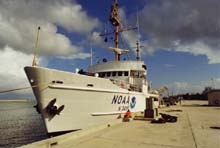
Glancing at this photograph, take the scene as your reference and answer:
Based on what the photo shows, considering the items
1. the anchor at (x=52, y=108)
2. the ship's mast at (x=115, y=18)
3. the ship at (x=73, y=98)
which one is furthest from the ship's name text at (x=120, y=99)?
the ship's mast at (x=115, y=18)

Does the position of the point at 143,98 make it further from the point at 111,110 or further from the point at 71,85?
the point at 71,85

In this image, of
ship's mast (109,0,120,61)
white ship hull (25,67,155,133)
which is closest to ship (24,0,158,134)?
white ship hull (25,67,155,133)

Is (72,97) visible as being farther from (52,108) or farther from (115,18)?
(115,18)

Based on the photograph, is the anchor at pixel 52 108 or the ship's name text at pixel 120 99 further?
the ship's name text at pixel 120 99

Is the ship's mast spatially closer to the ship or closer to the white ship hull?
the ship

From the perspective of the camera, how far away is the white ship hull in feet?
26.5

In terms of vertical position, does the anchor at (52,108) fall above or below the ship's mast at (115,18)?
below

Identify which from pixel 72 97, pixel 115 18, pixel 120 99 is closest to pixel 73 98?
pixel 72 97

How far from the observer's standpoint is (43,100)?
8.10 meters

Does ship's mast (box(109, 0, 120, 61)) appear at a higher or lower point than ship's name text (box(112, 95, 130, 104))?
higher

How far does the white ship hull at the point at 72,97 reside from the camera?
807 centimetres

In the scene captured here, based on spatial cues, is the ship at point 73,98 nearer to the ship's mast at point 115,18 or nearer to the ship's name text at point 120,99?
the ship's name text at point 120,99

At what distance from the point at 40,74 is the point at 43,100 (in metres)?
1.08

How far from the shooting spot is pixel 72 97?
341 inches
